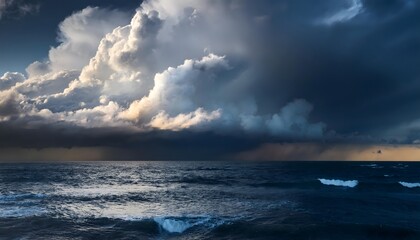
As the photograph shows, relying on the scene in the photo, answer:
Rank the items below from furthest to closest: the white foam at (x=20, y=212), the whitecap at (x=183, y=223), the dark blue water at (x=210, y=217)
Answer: the white foam at (x=20, y=212)
the whitecap at (x=183, y=223)
the dark blue water at (x=210, y=217)

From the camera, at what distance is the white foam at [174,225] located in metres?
30.6

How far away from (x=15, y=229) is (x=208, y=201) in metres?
26.0

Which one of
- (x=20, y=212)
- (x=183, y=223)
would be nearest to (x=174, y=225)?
(x=183, y=223)

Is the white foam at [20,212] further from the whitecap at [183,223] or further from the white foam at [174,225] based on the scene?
the white foam at [174,225]

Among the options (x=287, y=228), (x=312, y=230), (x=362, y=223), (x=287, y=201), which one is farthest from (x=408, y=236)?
(x=287, y=201)

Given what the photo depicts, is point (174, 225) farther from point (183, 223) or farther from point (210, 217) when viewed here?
point (210, 217)

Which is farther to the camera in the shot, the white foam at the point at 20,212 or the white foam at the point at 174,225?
the white foam at the point at 20,212

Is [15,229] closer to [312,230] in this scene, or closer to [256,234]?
[256,234]

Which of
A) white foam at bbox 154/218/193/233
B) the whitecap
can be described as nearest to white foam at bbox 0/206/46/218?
the whitecap

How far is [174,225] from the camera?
31.3 metres

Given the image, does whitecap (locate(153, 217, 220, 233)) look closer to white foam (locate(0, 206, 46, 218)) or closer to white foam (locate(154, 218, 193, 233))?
white foam (locate(154, 218, 193, 233))

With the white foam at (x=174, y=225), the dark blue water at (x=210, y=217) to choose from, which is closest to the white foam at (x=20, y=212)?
the dark blue water at (x=210, y=217)

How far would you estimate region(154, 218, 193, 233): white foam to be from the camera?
1204 inches

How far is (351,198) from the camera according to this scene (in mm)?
52188
